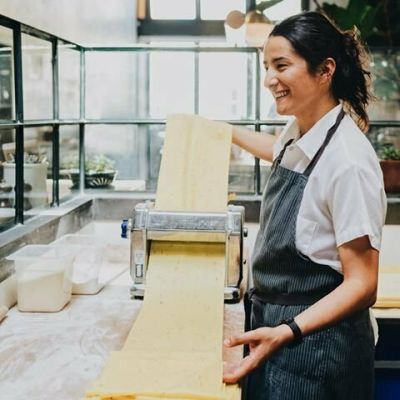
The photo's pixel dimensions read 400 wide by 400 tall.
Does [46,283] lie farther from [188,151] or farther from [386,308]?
[386,308]

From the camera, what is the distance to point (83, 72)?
10.3 feet

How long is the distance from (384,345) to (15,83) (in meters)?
1.66

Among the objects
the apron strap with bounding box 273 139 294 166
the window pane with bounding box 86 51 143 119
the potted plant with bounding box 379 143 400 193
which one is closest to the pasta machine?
the apron strap with bounding box 273 139 294 166

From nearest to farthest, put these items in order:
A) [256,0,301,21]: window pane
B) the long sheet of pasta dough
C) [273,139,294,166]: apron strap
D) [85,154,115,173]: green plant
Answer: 1. the long sheet of pasta dough
2. [273,139,294,166]: apron strap
3. [85,154,115,173]: green plant
4. [256,0,301,21]: window pane

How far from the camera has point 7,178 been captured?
230 cm

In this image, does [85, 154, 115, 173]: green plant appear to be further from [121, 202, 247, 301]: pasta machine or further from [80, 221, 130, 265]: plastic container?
[121, 202, 247, 301]: pasta machine

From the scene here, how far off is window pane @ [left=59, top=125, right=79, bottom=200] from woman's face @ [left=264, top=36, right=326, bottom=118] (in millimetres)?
1609

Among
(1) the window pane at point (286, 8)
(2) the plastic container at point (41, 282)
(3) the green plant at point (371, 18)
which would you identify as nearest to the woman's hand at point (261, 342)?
(2) the plastic container at point (41, 282)

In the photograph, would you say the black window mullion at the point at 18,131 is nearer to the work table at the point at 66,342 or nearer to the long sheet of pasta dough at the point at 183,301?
the work table at the point at 66,342

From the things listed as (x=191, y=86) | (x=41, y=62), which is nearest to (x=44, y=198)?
(x=41, y=62)

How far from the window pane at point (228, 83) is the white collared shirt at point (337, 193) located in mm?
1583

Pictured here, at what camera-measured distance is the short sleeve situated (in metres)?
Answer: 1.36

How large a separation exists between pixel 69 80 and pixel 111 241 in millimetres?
782

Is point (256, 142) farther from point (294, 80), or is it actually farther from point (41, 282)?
point (41, 282)
